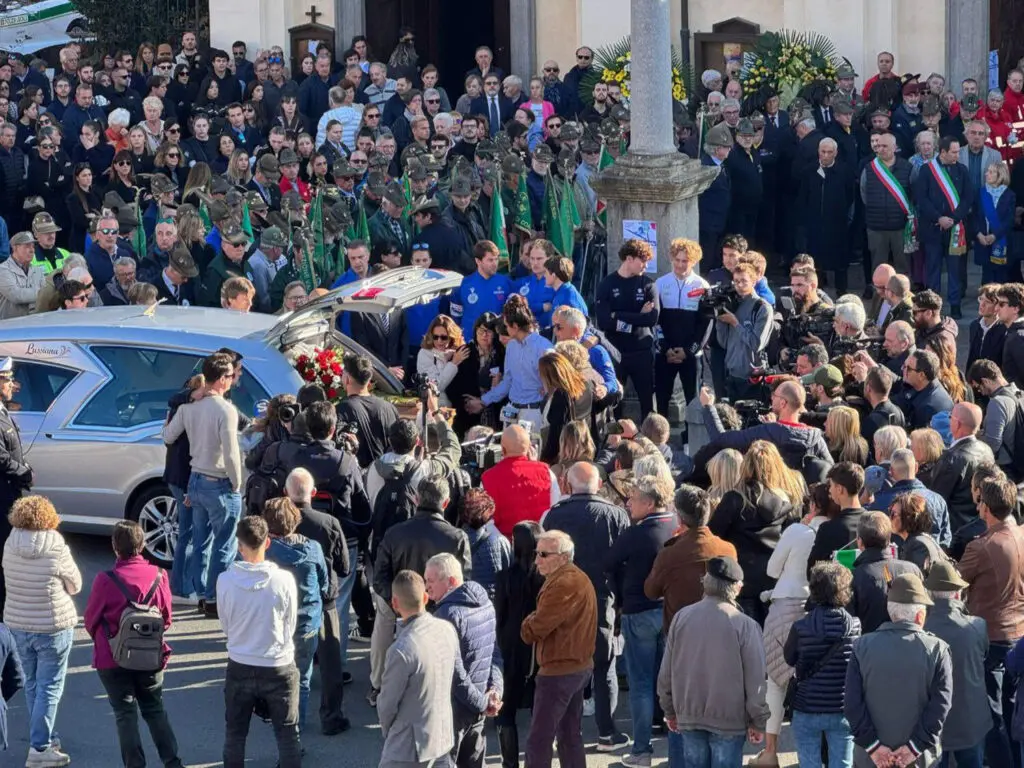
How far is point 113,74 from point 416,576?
16208 mm

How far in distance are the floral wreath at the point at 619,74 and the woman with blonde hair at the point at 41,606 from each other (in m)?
13.9

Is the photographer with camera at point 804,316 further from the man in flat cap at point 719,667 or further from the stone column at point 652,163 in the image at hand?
the man in flat cap at point 719,667

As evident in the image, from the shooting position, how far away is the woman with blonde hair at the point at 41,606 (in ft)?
33.2

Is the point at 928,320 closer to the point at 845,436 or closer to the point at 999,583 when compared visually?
the point at 845,436

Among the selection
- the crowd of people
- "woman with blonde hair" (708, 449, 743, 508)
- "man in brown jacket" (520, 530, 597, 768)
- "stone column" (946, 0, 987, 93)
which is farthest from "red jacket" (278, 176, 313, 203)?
"man in brown jacket" (520, 530, 597, 768)

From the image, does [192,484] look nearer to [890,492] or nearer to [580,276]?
[890,492]

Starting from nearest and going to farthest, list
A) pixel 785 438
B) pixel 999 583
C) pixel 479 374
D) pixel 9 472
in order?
1. pixel 999 583
2. pixel 785 438
3. pixel 9 472
4. pixel 479 374

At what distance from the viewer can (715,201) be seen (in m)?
18.5

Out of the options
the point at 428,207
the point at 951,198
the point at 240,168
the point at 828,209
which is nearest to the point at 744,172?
the point at 828,209

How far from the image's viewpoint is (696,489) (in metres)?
9.85

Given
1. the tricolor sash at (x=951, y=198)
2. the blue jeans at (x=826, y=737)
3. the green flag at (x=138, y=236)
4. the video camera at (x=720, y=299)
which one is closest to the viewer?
the blue jeans at (x=826, y=737)

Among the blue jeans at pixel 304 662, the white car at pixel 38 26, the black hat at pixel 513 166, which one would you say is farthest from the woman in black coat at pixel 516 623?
the white car at pixel 38 26

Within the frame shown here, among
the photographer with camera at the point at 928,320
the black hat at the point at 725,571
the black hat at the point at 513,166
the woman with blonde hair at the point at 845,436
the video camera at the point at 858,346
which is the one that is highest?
the black hat at the point at 513,166

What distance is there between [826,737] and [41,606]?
12.2 ft
